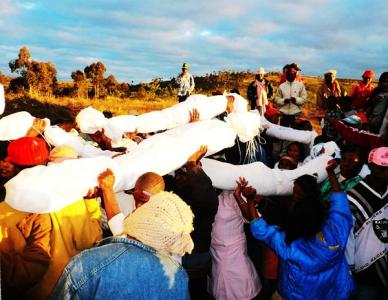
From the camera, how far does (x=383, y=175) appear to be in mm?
3443

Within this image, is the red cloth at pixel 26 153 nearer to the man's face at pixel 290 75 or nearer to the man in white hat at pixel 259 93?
the man's face at pixel 290 75

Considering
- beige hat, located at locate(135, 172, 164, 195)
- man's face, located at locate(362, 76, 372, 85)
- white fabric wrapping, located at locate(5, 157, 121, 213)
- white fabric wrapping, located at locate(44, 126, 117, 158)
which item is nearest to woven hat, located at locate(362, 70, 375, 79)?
man's face, located at locate(362, 76, 372, 85)

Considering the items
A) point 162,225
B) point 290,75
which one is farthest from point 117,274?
point 290,75

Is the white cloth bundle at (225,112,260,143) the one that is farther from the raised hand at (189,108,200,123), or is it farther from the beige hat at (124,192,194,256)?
the beige hat at (124,192,194,256)

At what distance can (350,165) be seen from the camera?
3.87 metres

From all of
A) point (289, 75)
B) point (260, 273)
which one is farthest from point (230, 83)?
point (260, 273)

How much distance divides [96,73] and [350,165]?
21395 millimetres

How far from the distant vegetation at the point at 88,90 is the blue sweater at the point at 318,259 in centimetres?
1147

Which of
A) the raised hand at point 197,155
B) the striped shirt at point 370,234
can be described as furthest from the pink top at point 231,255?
the striped shirt at point 370,234

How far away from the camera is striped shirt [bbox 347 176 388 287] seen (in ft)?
11.2

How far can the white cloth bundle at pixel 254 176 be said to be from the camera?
3484mm

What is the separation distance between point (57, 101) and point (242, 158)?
1420cm

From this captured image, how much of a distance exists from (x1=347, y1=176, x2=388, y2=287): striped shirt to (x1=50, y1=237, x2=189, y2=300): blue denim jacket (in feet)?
6.72

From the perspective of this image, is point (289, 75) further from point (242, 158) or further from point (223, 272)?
point (223, 272)
